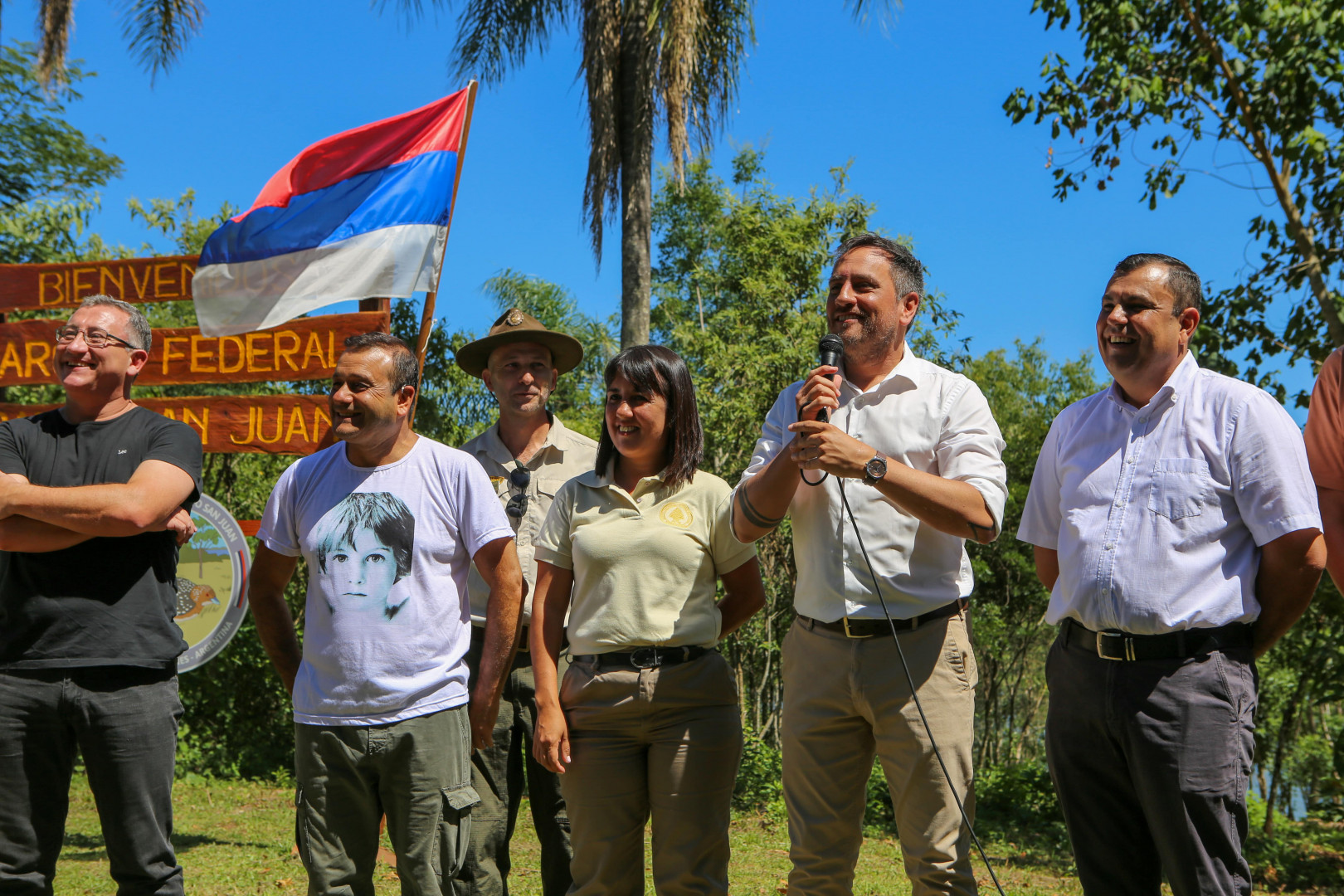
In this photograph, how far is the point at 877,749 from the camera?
3.18 meters

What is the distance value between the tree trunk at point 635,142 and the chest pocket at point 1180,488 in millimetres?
8729

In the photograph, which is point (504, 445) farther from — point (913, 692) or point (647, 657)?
point (913, 692)

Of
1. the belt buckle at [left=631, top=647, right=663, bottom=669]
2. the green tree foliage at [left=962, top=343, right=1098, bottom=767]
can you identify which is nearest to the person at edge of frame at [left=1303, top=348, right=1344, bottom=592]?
the belt buckle at [left=631, top=647, right=663, bottom=669]

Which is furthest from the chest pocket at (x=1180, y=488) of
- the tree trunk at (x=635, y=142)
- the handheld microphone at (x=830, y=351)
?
the tree trunk at (x=635, y=142)

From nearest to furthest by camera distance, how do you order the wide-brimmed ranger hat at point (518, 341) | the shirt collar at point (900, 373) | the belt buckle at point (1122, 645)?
the belt buckle at point (1122, 645) < the shirt collar at point (900, 373) < the wide-brimmed ranger hat at point (518, 341)

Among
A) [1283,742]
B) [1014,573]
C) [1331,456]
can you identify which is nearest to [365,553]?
[1331,456]

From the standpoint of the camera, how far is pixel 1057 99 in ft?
27.8

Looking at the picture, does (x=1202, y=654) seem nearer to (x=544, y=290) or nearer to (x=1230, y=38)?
(x=1230, y=38)

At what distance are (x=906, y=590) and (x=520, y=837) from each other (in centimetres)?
519

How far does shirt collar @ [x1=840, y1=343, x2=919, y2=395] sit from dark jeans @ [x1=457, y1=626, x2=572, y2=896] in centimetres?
170

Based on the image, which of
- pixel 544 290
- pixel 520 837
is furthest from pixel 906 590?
pixel 544 290

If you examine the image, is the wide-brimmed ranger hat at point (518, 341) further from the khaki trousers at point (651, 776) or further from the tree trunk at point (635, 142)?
the tree trunk at point (635, 142)

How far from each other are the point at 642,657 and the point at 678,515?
1.47ft

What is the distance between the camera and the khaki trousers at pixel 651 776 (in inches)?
124
